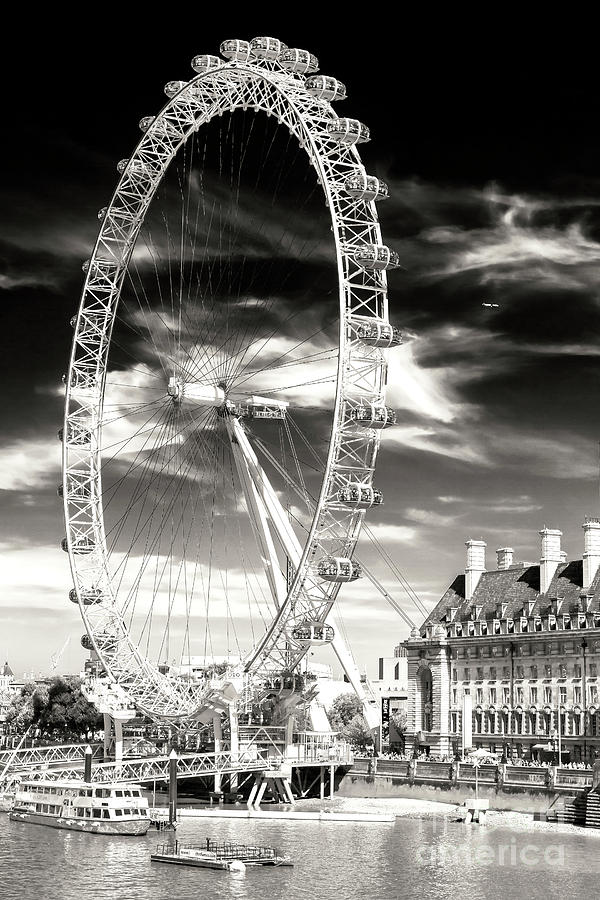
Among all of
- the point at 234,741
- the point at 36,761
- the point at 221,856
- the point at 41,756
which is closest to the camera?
the point at 221,856

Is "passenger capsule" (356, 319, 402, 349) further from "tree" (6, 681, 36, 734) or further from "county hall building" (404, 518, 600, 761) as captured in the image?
"tree" (6, 681, 36, 734)

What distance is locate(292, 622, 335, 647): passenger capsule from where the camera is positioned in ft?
291

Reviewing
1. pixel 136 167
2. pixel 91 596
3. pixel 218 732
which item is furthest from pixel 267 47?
pixel 218 732

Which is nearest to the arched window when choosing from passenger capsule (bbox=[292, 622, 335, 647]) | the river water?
passenger capsule (bbox=[292, 622, 335, 647])

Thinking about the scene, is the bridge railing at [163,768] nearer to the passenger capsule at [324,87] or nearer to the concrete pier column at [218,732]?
the concrete pier column at [218,732]

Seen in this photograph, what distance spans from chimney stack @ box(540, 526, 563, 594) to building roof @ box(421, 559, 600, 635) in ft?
1.66

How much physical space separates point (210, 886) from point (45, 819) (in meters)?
25.0

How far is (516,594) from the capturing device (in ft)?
373

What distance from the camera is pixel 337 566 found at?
279 ft

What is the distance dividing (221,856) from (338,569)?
79.1 ft

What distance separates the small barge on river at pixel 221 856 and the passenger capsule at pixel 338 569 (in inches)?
817

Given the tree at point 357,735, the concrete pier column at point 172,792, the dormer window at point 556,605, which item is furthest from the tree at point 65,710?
the concrete pier column at point 172,792

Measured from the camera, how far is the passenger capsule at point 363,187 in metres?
84.9

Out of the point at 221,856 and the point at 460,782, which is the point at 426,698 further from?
the point at 221,856
